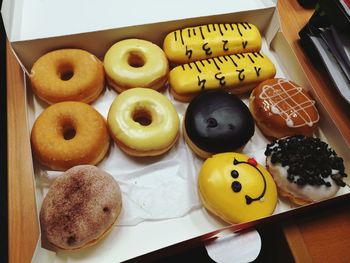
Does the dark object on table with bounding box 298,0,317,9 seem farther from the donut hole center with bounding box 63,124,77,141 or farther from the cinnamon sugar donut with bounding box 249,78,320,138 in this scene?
the donut hole center with bounding box 63,124,77,141

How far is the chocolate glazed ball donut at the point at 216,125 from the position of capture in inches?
41.2

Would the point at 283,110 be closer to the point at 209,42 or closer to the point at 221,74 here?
the point at 221,74

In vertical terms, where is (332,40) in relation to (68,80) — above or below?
above

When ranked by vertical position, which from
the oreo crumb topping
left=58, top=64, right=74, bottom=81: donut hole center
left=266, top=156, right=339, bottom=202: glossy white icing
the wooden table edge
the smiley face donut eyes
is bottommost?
the wooden table edge

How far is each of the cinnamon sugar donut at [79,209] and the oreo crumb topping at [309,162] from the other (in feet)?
1.61

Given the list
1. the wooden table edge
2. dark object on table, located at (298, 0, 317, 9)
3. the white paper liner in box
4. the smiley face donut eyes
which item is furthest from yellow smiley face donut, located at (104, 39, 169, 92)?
Result: dark object on table, located at (298, 0, 317, 9)

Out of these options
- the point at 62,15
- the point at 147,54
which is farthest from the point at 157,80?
the point at 62,15

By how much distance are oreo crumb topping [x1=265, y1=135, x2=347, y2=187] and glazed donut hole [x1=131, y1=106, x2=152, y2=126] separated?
42 cm

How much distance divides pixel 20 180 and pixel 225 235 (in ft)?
2.02

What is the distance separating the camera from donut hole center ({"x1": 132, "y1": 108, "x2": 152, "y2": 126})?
1.12m

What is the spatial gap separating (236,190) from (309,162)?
0.74 ft

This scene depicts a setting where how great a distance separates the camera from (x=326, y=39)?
128 centimetres

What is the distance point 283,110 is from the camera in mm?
1121

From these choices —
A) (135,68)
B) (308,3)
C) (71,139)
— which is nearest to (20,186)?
(71,139)
